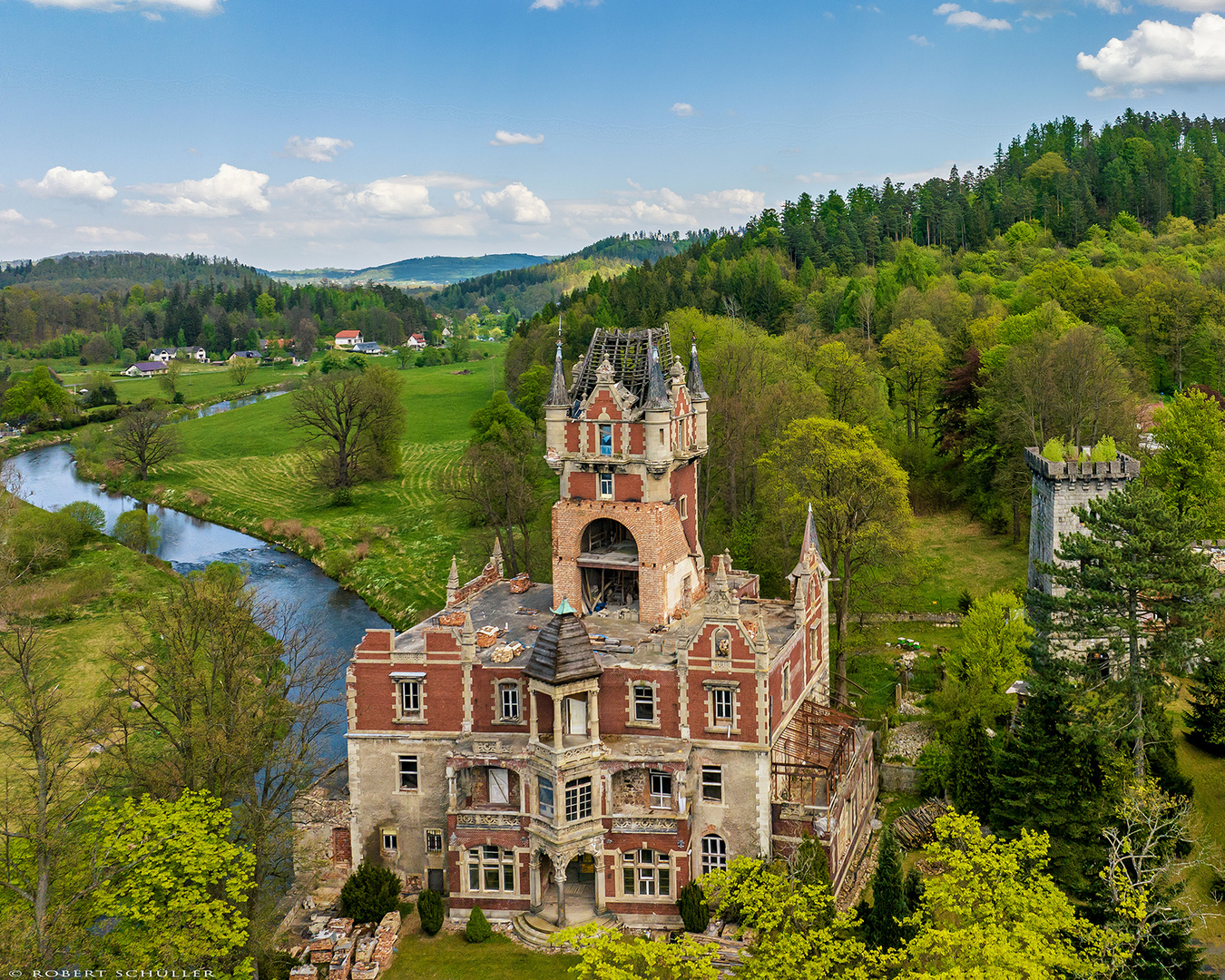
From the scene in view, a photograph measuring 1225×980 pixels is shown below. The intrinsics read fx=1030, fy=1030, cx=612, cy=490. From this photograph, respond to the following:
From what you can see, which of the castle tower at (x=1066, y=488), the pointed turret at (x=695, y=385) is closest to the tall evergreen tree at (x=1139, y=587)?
the castle tower at (x=1066, y=488)

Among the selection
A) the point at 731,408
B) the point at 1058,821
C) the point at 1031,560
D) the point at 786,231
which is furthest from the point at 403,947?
the point at 786,231

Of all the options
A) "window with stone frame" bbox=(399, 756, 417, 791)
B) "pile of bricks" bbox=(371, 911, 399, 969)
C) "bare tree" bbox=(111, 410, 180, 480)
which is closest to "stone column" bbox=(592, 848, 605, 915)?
"pile of bricks" bbox=(371, 911, 399, 969)

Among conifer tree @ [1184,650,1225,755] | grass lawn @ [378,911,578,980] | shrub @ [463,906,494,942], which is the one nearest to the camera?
grass lawn @ [378,911,578,980]

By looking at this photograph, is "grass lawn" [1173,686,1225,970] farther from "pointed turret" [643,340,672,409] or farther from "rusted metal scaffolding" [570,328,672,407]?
"rusted metal scaffolding" [570,328,672,407]

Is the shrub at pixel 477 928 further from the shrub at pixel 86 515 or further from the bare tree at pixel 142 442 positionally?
the bare tree at pixel 142 442

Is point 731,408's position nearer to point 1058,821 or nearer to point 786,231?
point 1058,821

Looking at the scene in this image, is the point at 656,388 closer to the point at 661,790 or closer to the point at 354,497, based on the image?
the point at 661,790
